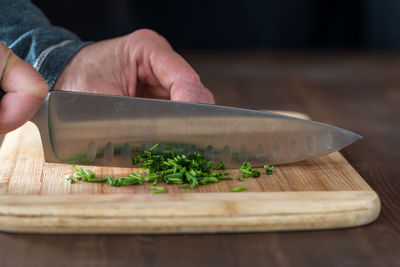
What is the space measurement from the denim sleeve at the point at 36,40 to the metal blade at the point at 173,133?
0.48m

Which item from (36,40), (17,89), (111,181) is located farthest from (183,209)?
(36,40)

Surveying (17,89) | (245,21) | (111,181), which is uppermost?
(17,89)

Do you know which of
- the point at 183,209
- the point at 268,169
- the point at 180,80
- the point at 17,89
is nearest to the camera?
the point at 183,209

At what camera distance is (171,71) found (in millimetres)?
1540

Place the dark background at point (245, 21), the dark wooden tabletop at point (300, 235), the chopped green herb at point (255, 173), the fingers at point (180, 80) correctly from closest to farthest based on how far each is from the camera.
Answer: the dark wooden tabletop at point (300, 235) → the chopped green herb at point (255, 173) → the fingers at point (180, 80) → the dark background at point (245, 21)

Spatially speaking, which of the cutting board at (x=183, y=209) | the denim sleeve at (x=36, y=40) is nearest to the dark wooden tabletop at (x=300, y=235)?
the cutting board at (x=183, y=209)

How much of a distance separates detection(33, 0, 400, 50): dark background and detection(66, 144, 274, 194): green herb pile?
3.12 m

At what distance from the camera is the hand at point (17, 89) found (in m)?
1.07

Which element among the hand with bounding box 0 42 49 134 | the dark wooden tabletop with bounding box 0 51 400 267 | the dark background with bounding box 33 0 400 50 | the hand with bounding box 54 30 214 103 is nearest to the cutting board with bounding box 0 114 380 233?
the dark wooden tabletop with bounding box 0 51 400 267

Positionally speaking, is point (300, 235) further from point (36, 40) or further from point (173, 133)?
point (36, 40)

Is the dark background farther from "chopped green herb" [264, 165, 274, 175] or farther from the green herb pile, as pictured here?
"chopped green herb" [264, 165, 274, 175]

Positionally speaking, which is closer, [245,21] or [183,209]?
[183,209]

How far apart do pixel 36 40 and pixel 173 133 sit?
0.73 metres

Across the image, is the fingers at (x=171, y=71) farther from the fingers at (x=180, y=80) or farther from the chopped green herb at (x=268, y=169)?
the chopped green herb at (x=268, y=169)
